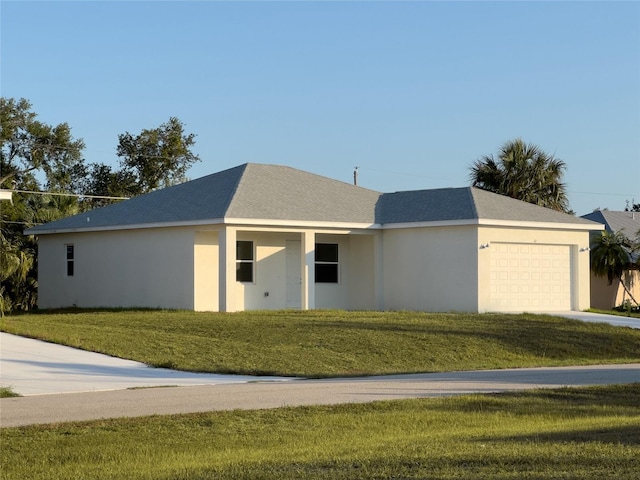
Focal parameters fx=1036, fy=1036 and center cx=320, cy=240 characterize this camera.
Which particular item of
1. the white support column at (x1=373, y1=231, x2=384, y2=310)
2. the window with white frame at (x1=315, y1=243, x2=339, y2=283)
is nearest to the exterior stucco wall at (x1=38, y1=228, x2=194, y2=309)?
the window with white frame at (x1=315, y1=243, x2=339, y2=283)

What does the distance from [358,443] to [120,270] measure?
2492cm

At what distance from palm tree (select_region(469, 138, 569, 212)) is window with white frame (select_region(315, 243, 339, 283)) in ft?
33.7

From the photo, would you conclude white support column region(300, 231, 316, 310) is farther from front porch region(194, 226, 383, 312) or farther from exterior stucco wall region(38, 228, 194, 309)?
exterior stucco wall region(38, 228, 194, 309)

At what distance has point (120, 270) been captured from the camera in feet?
117

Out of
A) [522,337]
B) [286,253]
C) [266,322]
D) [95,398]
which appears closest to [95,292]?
[286,253]

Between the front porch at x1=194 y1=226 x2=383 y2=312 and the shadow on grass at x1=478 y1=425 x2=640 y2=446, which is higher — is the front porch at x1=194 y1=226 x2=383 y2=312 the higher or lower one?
the higher one

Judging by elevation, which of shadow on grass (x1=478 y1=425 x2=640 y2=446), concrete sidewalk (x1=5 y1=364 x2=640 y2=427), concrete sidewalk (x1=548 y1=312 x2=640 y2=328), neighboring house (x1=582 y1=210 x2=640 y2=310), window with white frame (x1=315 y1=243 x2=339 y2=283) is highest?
window with white frame (x1=315 y1=243 x2=339 y2=283)

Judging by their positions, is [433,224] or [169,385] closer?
[169,385]

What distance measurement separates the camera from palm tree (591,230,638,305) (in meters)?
42.8

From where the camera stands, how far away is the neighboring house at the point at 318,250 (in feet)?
108

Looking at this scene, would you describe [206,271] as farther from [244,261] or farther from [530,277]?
[530,277]

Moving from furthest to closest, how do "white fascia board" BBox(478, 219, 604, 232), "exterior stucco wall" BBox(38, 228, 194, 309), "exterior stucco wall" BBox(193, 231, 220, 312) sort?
"exterior stucco wall" BBox(38, 228, 194, 309), "white fascia board" BBox(478, 219, 604, 232), "exterior stucco wall" BBox(193, 231, 220, 312)

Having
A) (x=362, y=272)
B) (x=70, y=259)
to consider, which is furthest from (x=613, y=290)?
(x=70, y=259)

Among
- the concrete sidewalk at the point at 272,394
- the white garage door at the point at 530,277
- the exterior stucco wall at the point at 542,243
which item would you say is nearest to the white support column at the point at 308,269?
the exterior stucco wall at the point at 542,243
